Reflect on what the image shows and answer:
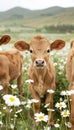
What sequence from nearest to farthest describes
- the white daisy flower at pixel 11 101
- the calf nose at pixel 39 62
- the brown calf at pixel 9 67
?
the white daisy flower at pixel 11 101 < the calf nose at pixel 39 62 < the brown calf at pixel 9 67

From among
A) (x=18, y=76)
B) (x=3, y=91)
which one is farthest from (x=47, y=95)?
(x=18, y=76)

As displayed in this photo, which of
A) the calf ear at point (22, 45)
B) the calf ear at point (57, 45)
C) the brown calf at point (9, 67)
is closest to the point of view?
the brown calf at point (9, 67)

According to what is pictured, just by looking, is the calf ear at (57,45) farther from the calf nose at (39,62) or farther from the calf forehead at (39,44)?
the calf nose at (39,62)

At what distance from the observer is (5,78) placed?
9.16m

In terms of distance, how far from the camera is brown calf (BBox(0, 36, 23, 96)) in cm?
913

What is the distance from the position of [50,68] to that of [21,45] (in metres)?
0.83

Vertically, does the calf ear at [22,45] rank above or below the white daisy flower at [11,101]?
above

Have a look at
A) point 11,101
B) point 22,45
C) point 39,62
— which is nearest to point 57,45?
point 22,45

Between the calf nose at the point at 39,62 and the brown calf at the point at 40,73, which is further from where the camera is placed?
the brown calf at the point at 40,73

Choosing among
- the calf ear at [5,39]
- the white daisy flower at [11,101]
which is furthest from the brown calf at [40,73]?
the white daisy flower at [11,101]

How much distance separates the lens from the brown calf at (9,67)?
360 inches

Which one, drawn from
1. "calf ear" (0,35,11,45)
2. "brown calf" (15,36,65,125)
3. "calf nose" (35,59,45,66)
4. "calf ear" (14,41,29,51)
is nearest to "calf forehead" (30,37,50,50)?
"brown calf" (15,36,65,125)

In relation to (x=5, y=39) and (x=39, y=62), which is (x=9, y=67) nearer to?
(x=5, y=39)

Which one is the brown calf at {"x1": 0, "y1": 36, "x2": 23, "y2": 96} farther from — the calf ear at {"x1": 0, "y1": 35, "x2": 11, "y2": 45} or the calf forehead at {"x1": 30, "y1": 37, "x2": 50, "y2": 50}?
the calf forehead at {"x1": 30, "y1": 37, "x2": 50, "y2": 50}
